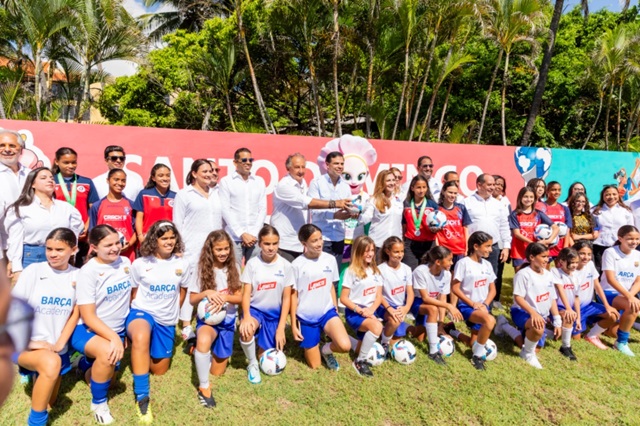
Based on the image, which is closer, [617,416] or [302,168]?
[617,416]

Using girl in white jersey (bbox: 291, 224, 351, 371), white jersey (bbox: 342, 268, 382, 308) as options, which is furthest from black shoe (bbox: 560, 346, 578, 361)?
girl in white jersey (bbox: 291, 224, 351, 371)

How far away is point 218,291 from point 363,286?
144cm

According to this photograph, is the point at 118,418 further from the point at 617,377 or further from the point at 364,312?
the point at 617,377

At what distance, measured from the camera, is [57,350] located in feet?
10.1

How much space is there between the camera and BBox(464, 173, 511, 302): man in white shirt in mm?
5530

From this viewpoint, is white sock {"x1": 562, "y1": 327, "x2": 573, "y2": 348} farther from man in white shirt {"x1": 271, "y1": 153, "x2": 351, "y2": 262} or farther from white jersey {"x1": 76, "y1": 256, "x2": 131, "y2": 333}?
white jersey {"x1": 76, "y1": 256, "x2": 131, "y2": 333}

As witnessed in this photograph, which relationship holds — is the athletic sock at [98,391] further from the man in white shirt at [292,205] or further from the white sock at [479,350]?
the white sock at [479,350]

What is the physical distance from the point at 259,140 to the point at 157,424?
4834mm

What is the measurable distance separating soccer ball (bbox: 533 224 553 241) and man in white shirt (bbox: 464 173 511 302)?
39 cm

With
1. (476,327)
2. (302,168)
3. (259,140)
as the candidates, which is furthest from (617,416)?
(259,140)

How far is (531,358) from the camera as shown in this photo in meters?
4.28

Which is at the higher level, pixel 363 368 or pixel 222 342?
pixel 222 342

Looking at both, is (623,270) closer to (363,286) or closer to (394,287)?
(394,287)

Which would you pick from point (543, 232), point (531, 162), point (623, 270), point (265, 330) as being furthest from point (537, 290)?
point (531, 162)
